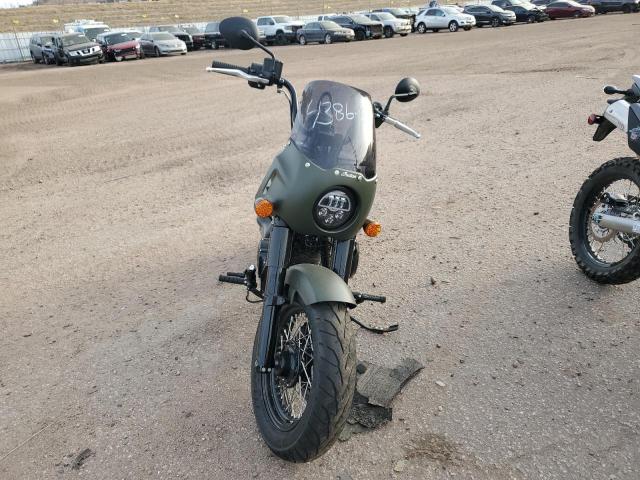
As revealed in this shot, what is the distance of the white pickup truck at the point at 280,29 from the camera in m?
30.3

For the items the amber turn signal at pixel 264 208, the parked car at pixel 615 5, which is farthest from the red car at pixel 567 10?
the amber turn signal at pixel 264 208

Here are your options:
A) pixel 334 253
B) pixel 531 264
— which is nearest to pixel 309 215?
pixel 334 253

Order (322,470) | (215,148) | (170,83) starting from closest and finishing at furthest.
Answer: (322,470), (215,148), (170,83)

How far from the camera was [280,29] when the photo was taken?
3038cm

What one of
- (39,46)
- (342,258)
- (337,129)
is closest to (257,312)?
(342,258)

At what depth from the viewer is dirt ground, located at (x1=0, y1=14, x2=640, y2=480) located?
8.71 ft

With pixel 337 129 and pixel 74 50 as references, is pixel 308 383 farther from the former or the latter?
pixel 74 50

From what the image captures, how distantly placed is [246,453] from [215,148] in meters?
6.31

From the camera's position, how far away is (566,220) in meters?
5.09

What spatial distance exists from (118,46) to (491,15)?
19868 millimetres

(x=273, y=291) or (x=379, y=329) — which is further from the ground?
(x=273, y=291)

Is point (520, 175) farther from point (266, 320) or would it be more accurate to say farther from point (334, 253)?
point (266, 320)

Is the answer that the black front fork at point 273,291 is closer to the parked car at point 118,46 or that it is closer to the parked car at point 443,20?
the parked car at point 118,46

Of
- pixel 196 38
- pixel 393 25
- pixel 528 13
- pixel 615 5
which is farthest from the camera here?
pixel 615 5
